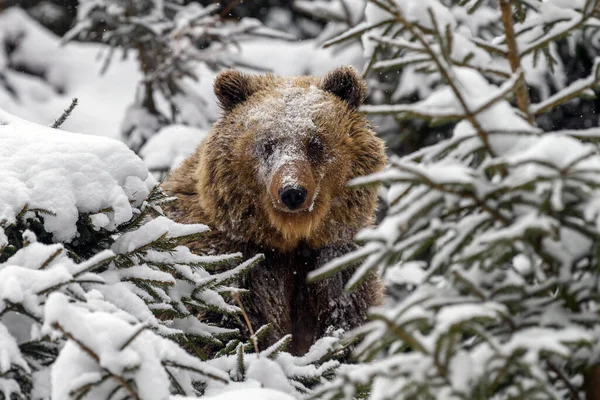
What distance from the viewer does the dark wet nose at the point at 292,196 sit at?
13.2 feet

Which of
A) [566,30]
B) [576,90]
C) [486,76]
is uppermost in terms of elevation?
[566,30]

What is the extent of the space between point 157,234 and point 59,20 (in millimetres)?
10575

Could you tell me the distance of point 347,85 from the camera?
15.2ft

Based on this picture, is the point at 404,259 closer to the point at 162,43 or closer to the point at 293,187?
the point at 293,187

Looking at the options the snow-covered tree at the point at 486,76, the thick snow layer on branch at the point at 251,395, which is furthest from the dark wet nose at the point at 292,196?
the snow-covered tree at the point at 486,76

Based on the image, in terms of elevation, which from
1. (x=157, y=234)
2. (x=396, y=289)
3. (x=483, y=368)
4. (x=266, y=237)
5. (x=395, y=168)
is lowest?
(x=396, y=289)

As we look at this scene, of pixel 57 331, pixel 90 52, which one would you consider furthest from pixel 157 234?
pixel 90 52

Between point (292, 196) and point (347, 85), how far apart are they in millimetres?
900

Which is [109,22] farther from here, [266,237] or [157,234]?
[157,234]

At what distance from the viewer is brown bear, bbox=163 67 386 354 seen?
4.18 metres

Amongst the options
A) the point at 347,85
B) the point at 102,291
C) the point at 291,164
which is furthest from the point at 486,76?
the point at 102,291

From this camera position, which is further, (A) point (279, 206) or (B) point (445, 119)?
(A) point (279, 206)

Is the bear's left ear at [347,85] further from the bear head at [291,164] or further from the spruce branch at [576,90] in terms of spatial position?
the spruce branch at [576,90]

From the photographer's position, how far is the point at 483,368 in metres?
1.77
